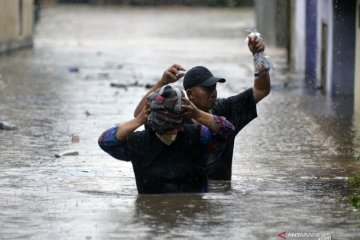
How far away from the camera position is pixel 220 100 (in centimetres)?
1008

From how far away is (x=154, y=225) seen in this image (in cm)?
824

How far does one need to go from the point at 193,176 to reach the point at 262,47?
129 centimetres

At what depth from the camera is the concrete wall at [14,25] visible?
→ 1352 inches

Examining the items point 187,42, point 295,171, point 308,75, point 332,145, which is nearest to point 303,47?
point 308,75

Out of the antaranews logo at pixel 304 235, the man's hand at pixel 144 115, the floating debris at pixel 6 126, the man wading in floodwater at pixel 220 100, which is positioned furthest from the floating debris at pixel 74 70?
→ the antaranews logo at pixel 304 235

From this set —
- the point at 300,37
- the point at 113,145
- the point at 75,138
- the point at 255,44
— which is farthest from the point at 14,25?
the point at 113,145

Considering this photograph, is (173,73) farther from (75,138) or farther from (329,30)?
(329,30)

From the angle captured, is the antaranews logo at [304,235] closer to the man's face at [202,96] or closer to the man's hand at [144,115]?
the man's hand at [144,115]

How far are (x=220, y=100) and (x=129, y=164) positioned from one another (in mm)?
2964

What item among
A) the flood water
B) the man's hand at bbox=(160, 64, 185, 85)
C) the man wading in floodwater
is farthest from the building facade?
the man's hand at bbox=(160, 64, 185, 85)

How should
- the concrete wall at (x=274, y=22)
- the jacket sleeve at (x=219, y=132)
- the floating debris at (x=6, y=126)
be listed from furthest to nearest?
1. the concrete wall at (x=274, y=22)
2. the floating debris at (x=6, y=126)
3. the jacket sleeve at (x=219, y=132)

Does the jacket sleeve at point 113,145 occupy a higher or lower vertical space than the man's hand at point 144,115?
lower

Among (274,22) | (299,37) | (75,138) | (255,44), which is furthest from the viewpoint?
(274,22)

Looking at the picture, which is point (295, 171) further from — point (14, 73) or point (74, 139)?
point (14, 73)
